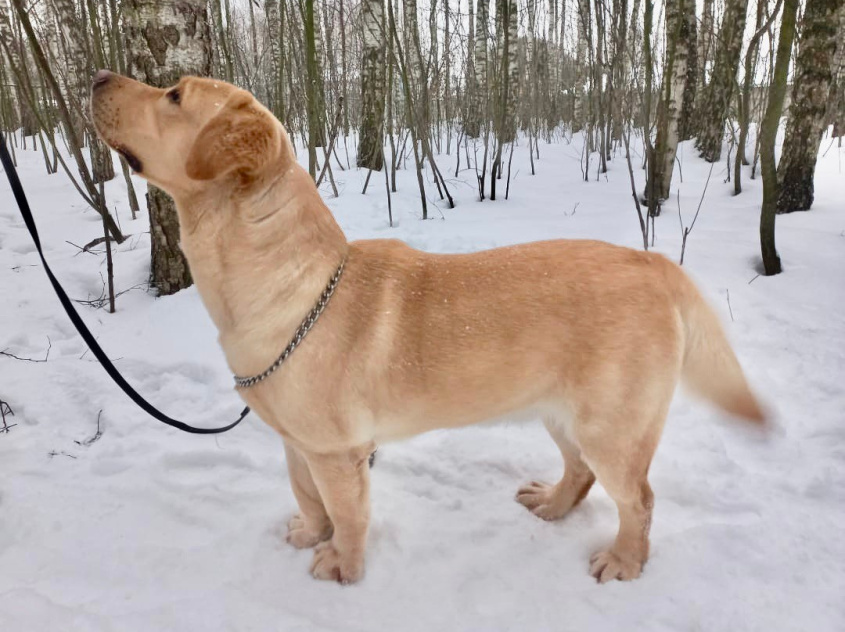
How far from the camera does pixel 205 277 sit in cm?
186

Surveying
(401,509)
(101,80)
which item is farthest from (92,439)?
(101,80)

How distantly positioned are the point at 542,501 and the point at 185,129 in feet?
7.20

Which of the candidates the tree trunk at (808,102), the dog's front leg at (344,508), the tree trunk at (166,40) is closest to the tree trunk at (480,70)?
the tree trunk at (808,102)

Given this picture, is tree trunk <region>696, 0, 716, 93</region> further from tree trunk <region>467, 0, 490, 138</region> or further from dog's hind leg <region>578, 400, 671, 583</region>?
dog's hind leg <region>578, 400, 671, 583</region>

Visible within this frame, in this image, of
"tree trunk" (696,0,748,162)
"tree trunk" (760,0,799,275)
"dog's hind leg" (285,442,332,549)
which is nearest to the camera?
"dog's hind leg" (285,442,332,549)

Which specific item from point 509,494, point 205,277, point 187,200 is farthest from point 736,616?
point 187,200

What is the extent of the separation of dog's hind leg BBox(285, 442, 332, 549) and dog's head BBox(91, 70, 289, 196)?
1.17 meters

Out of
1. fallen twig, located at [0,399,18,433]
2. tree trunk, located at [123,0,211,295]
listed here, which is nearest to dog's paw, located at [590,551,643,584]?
Result: fallen twig, located at [0,399,18,433]

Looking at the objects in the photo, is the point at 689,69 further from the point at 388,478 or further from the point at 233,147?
the point at 233,147

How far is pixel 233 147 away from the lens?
1643 mm

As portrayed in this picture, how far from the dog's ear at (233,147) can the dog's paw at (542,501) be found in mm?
1909

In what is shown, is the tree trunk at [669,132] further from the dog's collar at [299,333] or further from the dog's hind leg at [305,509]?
the dog's hind leg at [305,509]

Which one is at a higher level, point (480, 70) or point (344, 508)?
point (480, 70)

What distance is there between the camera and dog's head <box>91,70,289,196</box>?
1.66 m
